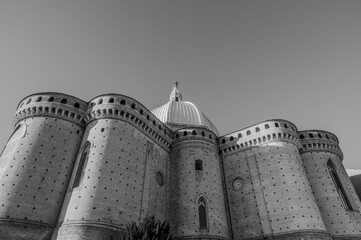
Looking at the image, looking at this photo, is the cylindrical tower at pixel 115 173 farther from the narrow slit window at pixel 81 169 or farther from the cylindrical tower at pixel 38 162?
the cylindrical tower at pixel 38 162

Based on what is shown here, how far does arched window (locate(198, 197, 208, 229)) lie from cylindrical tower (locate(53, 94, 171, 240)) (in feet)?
7.94

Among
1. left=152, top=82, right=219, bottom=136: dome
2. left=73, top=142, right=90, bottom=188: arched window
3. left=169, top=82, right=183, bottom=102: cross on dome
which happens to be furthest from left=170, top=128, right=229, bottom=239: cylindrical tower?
left=169, top=82, right=183, bottom=102: cross on dome

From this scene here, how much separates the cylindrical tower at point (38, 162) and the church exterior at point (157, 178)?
5cm

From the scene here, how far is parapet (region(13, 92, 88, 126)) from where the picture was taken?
659 inches

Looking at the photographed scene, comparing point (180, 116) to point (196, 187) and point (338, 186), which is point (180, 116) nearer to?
point (196, 187)

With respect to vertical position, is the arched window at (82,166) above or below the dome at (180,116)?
below

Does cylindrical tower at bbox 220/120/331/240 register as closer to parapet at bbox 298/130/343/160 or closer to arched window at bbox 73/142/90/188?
parapet at bbox 298/130/343/160

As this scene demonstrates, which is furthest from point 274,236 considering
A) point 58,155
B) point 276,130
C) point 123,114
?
point 58,155

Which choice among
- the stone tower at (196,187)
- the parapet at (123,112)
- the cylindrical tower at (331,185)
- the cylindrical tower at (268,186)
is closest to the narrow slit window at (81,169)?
the parapet at (123,112)

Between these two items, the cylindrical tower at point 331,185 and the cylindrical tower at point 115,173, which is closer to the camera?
the cylindrical tower at point 115,173

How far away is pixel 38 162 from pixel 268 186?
50.4ft

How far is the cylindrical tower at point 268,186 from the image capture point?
16.8m

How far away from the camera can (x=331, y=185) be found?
19969mm

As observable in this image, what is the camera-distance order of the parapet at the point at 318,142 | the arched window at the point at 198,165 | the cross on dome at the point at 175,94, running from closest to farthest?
the arched window at the point at 198,165 < the parapet at the point at 318,142 < the cross on dome at the point at 175,94
